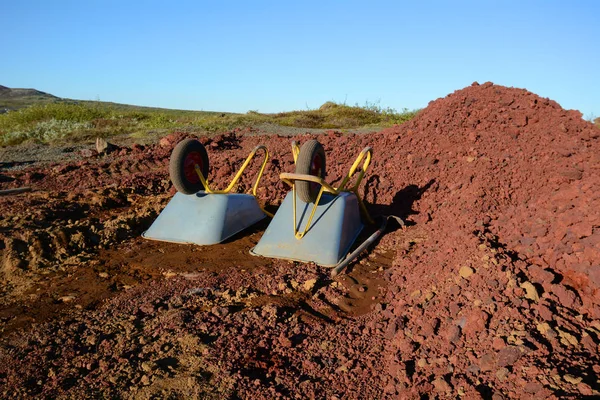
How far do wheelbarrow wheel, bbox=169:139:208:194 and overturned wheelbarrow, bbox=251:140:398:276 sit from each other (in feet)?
3.43

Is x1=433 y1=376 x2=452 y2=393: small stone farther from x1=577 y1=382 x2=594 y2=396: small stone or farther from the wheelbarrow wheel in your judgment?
the wheelbarrow wheel

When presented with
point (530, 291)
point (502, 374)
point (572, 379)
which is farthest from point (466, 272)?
point (572, 379)

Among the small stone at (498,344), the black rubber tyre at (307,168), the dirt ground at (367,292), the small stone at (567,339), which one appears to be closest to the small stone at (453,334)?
the dirt ground at (367,292)

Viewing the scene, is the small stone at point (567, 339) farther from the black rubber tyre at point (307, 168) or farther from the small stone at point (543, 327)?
the black rubber tyre at point (307, 168)

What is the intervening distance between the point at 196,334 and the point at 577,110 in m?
6.14

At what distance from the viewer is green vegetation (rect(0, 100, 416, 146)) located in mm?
13172

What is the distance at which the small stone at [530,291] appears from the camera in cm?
292

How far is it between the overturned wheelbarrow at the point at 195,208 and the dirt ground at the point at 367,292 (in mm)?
146

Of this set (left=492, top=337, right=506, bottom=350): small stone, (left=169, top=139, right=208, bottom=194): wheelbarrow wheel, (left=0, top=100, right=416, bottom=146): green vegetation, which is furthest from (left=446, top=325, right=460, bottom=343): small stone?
(left=0, top=100, right=416, bottom=146): green vegetation

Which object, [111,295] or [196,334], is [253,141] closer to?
[111,295]

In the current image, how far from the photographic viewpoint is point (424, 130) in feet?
23.3

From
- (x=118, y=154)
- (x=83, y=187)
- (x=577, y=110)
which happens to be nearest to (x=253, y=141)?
(x=118, y=154)

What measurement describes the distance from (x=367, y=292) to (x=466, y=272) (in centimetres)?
85

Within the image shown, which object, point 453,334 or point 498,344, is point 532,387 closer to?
point 498,344
